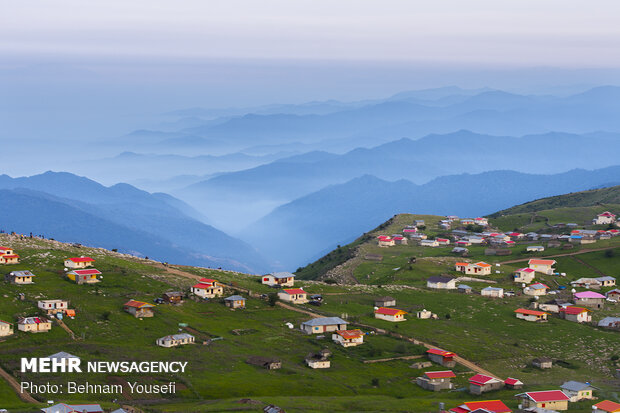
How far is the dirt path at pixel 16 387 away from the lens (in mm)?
73938

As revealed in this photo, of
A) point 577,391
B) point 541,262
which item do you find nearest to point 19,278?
point 577,391

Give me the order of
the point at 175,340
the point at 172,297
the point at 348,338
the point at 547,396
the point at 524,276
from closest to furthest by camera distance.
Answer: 1. the point at 547,396
2. the point at 175,340
3. the point at 348,338
4. the point at 172,297
5. the point at 524,276

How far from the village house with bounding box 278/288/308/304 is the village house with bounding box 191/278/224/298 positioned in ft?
29.3

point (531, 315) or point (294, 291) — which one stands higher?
point (294, 291)

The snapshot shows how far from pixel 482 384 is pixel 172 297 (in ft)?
141

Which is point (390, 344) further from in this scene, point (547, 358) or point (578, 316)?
point (578, 316)

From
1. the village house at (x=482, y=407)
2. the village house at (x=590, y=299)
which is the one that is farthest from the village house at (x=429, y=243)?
the village house at (x=482, y=407)

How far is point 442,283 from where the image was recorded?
464 feet

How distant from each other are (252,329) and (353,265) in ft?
232

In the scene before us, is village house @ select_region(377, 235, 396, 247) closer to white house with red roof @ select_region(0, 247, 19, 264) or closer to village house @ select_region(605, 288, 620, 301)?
village house @ select_region(605, 288, 620, 301)

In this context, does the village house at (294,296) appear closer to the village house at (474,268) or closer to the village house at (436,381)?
the village house at (436,381)

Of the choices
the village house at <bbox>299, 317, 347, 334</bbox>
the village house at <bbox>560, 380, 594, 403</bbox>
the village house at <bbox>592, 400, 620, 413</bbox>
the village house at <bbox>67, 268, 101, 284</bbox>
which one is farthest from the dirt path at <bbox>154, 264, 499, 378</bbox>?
the village house at <bbox>67, 268, 101, 284</bbox>

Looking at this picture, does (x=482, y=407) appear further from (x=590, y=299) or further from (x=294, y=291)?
(x=590, y=299)

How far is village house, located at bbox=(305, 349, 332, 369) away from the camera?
3644 inches
